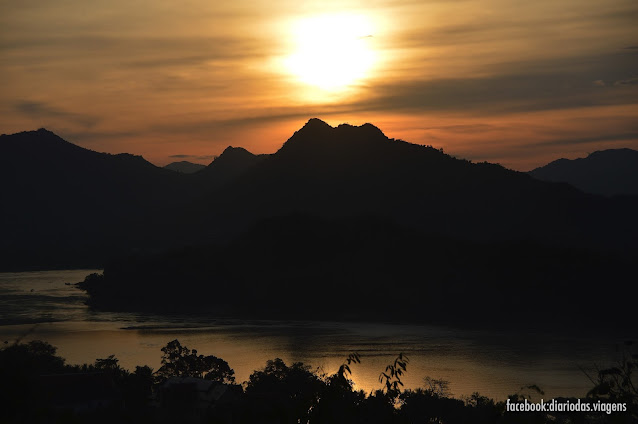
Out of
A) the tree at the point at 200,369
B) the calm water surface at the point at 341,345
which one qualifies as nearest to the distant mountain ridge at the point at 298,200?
the calm water surface at the point at 341,345

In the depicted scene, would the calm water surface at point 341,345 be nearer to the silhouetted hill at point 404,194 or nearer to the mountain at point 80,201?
the silhouetted hill at point 404,194

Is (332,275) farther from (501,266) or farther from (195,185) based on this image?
(195,185)

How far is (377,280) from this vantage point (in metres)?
70.2

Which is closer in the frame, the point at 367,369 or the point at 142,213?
the point at 367,369

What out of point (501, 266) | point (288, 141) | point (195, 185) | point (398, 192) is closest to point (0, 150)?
point (195, 185)

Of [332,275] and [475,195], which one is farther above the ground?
[475,195]

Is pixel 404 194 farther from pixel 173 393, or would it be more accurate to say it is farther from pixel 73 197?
pixel 173 393

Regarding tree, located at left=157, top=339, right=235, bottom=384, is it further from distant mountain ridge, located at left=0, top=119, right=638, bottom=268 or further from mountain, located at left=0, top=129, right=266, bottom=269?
mountain, located at left=0, top=129, right=266, bottom=269

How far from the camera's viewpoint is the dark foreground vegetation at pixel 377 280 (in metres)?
61.3

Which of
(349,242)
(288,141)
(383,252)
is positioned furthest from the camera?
(288,141)

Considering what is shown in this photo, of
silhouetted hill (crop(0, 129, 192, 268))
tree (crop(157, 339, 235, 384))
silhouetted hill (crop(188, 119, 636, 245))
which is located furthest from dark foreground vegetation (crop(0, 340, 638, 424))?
silhouetted hill (crop(0, 129, 192, 268))

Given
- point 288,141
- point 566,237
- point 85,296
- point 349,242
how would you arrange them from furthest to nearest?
point 288,141
point 566,237
point 349,242
point 85,296

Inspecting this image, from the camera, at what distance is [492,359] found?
35.9m

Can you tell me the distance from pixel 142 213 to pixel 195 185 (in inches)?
978
